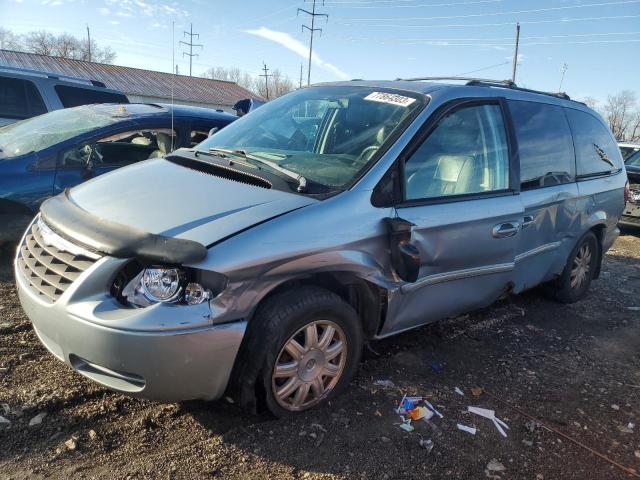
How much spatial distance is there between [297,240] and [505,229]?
5.89 ft

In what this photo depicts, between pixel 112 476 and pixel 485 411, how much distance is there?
6.85ft

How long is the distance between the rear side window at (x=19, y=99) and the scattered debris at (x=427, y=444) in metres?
7.48

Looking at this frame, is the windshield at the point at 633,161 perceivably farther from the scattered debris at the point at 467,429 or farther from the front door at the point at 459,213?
the scattered debris at the point at 467,429

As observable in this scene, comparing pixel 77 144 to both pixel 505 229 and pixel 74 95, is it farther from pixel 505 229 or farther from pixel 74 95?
pixel 74 95

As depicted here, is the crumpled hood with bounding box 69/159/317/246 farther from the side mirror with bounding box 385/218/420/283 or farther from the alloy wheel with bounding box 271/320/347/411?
the alloy wheel with bounding box 271/320/347/411

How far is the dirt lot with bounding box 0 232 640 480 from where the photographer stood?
2.44m

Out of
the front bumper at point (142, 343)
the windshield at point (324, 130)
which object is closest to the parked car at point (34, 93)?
the windshield at point (324, 130)

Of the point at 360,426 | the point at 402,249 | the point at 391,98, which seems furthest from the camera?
A: the point at 391,98

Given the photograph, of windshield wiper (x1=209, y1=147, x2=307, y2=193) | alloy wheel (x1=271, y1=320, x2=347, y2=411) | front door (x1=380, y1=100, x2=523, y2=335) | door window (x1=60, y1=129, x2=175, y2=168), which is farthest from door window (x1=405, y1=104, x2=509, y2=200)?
door window (x1=60, y1=129, x2=175, y2=168)

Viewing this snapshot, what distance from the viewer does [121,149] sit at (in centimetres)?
549

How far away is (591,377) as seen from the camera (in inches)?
148

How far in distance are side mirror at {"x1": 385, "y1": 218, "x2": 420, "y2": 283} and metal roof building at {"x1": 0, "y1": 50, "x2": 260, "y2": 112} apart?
34.0 metres

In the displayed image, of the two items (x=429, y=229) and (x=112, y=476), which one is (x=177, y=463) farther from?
(x=429, y=229)

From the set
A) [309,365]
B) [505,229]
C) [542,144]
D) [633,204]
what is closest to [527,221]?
[505,229]
